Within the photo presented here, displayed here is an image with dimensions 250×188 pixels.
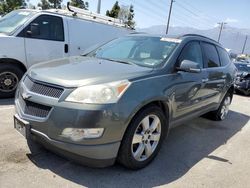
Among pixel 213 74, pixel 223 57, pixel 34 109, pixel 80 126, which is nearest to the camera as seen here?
pixel 80 126

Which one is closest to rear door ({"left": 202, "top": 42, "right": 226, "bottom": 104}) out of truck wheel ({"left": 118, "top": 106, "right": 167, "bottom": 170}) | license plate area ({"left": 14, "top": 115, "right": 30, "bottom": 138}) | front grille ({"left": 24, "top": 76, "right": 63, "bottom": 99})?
truck wheel ({"left": 118, "top": 106, "right": 167, "bottom": 170})

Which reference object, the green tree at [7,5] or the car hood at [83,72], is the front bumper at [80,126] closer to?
the car hood at [83,72]

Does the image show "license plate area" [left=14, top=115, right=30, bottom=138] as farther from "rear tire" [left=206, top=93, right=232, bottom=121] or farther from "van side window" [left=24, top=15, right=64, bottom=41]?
"rear tire" [left=206, top=93, right=232, bottom=121]

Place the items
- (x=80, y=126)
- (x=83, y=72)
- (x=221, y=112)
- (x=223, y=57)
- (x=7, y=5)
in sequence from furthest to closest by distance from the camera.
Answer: (x=7, y=5) < (x=221, y=112) < (x=223, y=57) < (x=83, y=72) < (x=80, y=126)

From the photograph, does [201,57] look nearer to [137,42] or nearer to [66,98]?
[137,42]

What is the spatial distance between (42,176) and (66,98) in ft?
3.13

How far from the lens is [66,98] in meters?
2.76

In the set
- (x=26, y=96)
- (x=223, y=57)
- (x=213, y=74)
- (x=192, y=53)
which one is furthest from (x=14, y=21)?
(x=223, y=57)

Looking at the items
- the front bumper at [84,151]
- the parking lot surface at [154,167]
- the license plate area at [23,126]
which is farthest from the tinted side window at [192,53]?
the license plate area at [23,126]

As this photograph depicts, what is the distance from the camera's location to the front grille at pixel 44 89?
2838mm

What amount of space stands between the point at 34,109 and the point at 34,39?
3.72 meters

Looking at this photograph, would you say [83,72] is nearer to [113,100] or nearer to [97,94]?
[97,94]

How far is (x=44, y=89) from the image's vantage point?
2.94 metres

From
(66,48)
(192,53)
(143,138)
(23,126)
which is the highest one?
(192,53)
